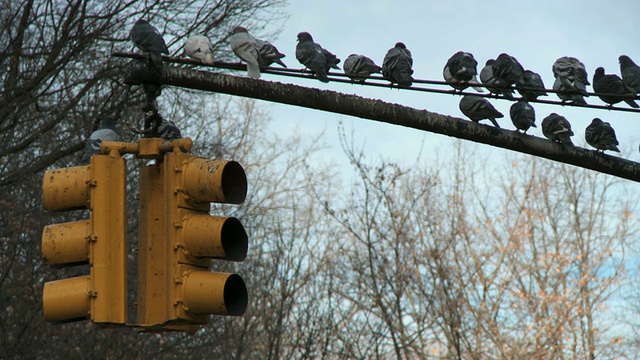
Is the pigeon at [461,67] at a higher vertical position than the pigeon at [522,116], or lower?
higher

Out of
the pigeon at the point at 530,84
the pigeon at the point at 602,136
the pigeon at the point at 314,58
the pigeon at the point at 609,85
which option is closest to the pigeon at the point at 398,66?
the pigeon at the point at 314,58

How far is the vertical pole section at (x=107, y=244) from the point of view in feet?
16.7

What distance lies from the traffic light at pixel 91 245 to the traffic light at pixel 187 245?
140mm

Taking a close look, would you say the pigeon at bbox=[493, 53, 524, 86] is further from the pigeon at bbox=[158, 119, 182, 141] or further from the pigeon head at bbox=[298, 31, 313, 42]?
the pigeon at bbox=[158, 119, 182, 141]

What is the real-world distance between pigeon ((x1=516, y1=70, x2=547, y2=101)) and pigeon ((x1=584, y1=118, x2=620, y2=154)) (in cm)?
50

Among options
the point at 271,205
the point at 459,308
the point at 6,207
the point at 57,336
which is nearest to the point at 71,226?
the point at 6,207

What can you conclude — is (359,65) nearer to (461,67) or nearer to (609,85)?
(461,67)

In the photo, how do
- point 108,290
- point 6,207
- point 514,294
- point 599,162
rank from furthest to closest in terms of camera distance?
1. point 514,294
2. point 6,207
3. point 599,162
4. point 108,290

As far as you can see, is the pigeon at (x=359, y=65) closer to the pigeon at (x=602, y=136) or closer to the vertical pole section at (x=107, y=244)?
the pigeon at (x=602, y=136)

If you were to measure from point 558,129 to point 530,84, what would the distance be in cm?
75

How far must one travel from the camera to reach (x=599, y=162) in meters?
7.09

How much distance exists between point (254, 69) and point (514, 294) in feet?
66.1

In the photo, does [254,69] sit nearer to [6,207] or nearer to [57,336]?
[6,207]

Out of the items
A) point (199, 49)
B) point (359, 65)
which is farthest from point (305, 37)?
point (199, 49)
